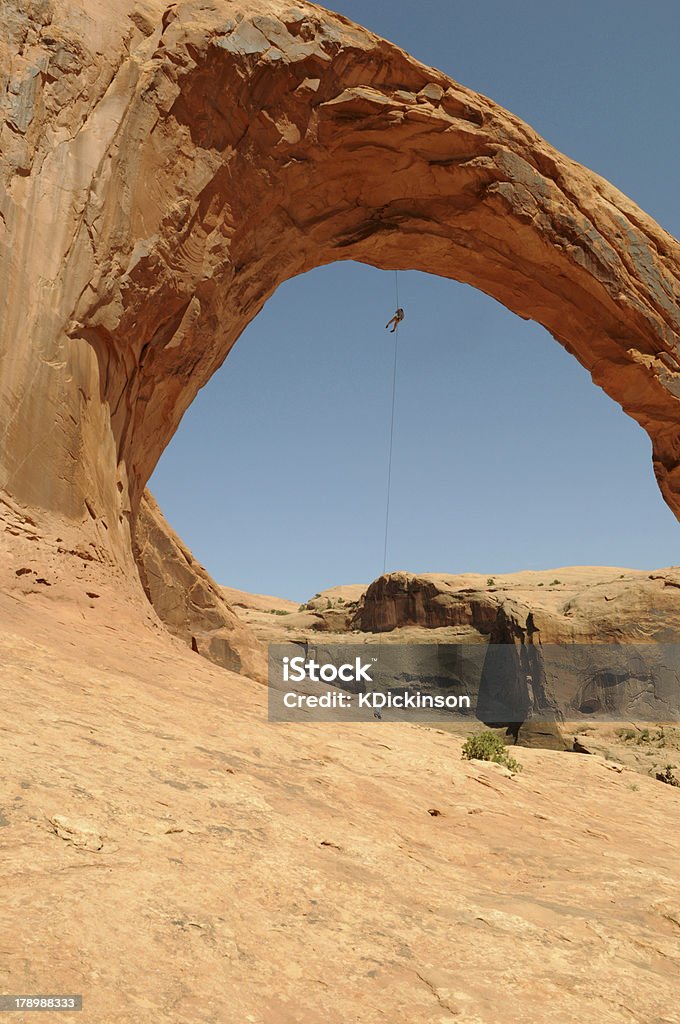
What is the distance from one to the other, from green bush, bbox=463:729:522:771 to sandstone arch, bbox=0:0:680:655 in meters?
4.84

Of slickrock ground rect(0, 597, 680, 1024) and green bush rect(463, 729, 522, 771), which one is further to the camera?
green bush rect(463, 729, 522, 771)

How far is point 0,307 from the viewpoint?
27.7ft

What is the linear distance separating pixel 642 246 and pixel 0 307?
12079 millimetres

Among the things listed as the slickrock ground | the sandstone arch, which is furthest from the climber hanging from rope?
the slickrock ground

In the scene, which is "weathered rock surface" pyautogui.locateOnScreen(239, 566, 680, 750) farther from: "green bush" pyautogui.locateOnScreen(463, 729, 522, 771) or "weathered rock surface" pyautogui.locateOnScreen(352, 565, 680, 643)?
"green bush" pyautogui.locateOnScreen(463, 729, 522, 771)

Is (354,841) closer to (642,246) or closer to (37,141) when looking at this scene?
(37,141)

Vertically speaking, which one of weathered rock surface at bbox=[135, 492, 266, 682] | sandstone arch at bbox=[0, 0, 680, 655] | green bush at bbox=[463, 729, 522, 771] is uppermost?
sandstone arch at bbox=[0, 0, 680, 655]

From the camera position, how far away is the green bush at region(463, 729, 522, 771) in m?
8.26

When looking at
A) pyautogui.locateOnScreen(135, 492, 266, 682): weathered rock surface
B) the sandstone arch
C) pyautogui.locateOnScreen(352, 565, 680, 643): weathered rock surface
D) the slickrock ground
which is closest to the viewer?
the slickrock ground

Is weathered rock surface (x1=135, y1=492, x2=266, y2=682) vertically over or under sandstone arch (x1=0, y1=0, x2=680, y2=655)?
under

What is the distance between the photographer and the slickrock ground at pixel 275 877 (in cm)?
263

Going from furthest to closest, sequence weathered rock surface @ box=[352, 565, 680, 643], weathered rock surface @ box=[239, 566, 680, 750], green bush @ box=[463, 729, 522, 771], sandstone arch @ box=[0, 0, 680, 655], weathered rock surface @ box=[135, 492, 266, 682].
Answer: weathered rock surface @ box=[352, 565, 680, 643] < weathered rock surface @ box=[239, 566, 680, 750] < weathered rock surface @ box=[135, 492, 266, 682] < sandstone arch @ box=[0, 0, 680, 655] < green bush @ box=[463, 729, 522, 771]

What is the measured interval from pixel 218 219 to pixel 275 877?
10175 mm

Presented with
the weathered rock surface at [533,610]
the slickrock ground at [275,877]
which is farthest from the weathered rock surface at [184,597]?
the weathered rock surface at [533,610]
